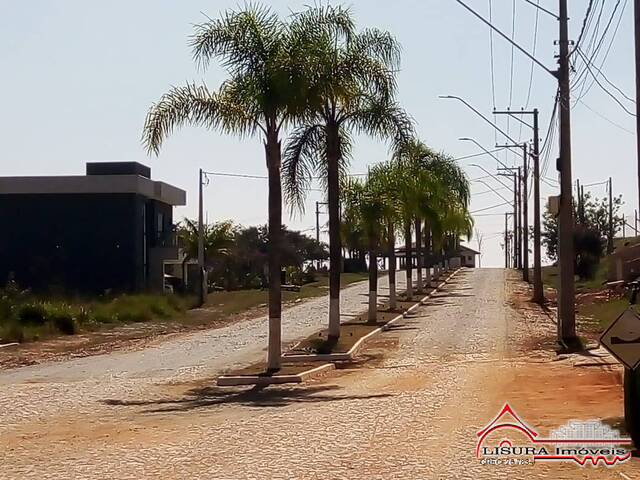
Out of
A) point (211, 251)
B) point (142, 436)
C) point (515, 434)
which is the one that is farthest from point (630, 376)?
point (211, 251)

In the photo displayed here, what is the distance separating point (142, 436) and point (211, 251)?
47668mm

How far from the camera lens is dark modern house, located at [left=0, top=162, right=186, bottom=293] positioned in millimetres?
51688

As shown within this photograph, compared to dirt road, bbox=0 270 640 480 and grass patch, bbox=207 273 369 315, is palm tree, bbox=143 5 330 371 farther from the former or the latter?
grass patch, bbox=207 273 369 315

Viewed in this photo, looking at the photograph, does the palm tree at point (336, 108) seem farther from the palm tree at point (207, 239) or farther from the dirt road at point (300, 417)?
the palm tree at point (207, 239)

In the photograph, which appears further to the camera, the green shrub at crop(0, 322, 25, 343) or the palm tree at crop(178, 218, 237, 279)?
the palm tree at crop(178, 218, 237, 279)

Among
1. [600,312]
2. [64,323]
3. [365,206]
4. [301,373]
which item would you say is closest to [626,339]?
[301,373]

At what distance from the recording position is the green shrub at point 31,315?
35.0 m

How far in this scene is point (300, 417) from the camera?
1362cm

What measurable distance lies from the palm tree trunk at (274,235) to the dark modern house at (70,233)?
32606 mm

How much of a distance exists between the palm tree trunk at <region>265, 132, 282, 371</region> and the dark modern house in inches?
Answer: 1284

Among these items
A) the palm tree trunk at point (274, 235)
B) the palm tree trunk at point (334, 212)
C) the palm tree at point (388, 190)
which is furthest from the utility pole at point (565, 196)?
the palm tree trunk at point (274, 235)

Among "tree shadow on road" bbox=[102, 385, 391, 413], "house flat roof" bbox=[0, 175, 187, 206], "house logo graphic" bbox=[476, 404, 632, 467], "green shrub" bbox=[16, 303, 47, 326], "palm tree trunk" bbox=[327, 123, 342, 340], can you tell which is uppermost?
"house flat roof" bbox=[0, 175, 187, 206]

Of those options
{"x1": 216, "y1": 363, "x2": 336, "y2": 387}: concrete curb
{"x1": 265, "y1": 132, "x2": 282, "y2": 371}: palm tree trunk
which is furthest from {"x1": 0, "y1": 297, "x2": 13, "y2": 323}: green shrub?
{"x1": 216, "y1": 363, "x2": 336, "y2": 387}: concrete curb

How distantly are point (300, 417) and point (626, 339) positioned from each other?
16.0 feet
